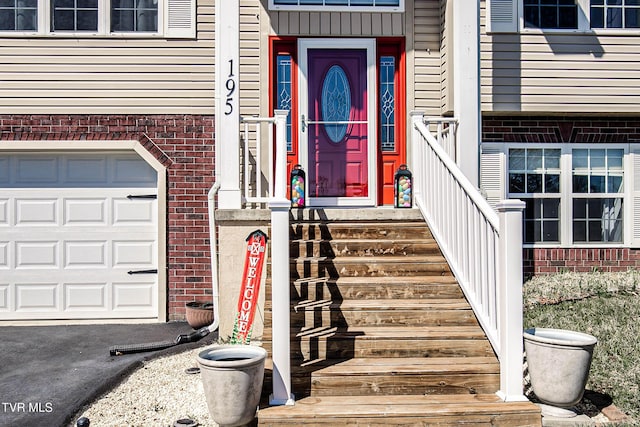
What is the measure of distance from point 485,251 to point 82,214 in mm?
5313

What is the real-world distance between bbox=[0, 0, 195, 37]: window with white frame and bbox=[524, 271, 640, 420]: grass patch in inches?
216

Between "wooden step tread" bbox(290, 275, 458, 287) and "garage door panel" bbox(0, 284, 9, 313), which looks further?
"garage door panel" bbox(0, 284, 9, 313)

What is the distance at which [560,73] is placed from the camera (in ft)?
24.3

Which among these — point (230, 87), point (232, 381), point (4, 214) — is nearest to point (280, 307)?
point (232, 381)

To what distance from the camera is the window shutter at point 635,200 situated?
789cm

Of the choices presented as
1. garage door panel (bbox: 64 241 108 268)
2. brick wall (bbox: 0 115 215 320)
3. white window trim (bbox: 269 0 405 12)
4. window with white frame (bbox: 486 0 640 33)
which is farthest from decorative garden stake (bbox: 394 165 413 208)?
garage door panel (bbox: 64 241 108 268)

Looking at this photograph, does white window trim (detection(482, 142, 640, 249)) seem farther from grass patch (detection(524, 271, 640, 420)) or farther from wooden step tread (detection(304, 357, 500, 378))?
wooden step tread (detection(304, 357, 500, 378))

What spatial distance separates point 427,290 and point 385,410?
1436 millimetres

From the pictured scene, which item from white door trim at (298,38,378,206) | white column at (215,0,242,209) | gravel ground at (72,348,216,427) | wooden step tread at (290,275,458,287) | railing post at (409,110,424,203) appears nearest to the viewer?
gravel ground at (72,348,216,427)

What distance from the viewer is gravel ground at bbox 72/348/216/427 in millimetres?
3951

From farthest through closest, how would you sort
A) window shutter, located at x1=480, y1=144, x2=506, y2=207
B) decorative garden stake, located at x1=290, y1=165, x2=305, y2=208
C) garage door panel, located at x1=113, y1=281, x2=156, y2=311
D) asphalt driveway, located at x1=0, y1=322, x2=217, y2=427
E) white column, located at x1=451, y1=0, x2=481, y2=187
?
window shutter, located at x1=480, y1=144, x2=506, y2=207
garage door panel, located at x1=113, y1=281, x2=156, y2=311
decorative garden stake, located at x1=290, y1=165, x2=305, y2=208
white column, located at x1=451, y1=0, x2=481, y2=187
asphalt driveway, located at x1=0, y1=322, x2=217, y2=427

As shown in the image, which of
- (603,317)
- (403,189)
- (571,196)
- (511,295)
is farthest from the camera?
(571,196)

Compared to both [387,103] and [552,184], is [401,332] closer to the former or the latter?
[387,103]

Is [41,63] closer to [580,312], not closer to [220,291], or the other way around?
[220,291]
